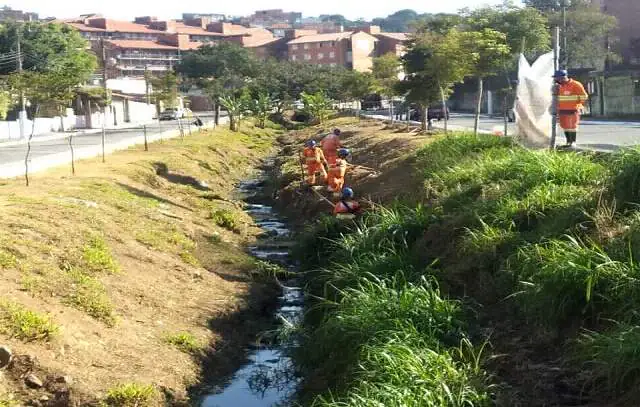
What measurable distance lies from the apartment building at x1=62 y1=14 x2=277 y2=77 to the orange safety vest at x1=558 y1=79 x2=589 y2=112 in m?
110

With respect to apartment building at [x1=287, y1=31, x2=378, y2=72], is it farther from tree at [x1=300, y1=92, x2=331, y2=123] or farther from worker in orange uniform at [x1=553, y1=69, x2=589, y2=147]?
worker in orange uniform at [x1=553, y1=69, x2=589, y2=147]

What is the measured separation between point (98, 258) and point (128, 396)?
14.4 ft

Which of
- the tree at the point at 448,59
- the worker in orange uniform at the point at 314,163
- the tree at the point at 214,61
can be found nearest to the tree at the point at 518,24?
the tree at the point at 448,59

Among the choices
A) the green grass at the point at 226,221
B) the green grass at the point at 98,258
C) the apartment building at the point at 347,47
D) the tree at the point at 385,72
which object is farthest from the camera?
the apartment building at the point at 347,47

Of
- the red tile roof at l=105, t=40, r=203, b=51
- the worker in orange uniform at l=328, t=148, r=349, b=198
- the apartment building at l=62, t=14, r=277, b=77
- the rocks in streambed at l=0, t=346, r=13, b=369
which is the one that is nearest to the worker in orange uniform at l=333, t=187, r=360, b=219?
the worker in orange uniform at l=328, t=148, r=349, b=198

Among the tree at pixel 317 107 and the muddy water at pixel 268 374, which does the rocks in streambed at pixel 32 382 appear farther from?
the tree at pixel 317 107

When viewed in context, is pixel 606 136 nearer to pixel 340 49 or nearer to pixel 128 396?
pixel 128 396

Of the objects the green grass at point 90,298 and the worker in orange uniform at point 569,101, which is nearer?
the green grass at point 90,298

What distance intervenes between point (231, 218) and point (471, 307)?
11.7m

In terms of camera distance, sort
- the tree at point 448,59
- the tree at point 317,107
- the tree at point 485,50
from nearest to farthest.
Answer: the tree at point 485,50 < the tree at point 448,59 < the tree at point 317,107

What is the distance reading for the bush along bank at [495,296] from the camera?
745cm

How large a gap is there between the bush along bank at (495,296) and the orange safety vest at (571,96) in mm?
2762

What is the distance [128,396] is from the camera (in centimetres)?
888

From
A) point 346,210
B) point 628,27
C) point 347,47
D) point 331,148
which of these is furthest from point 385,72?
point 347,47
